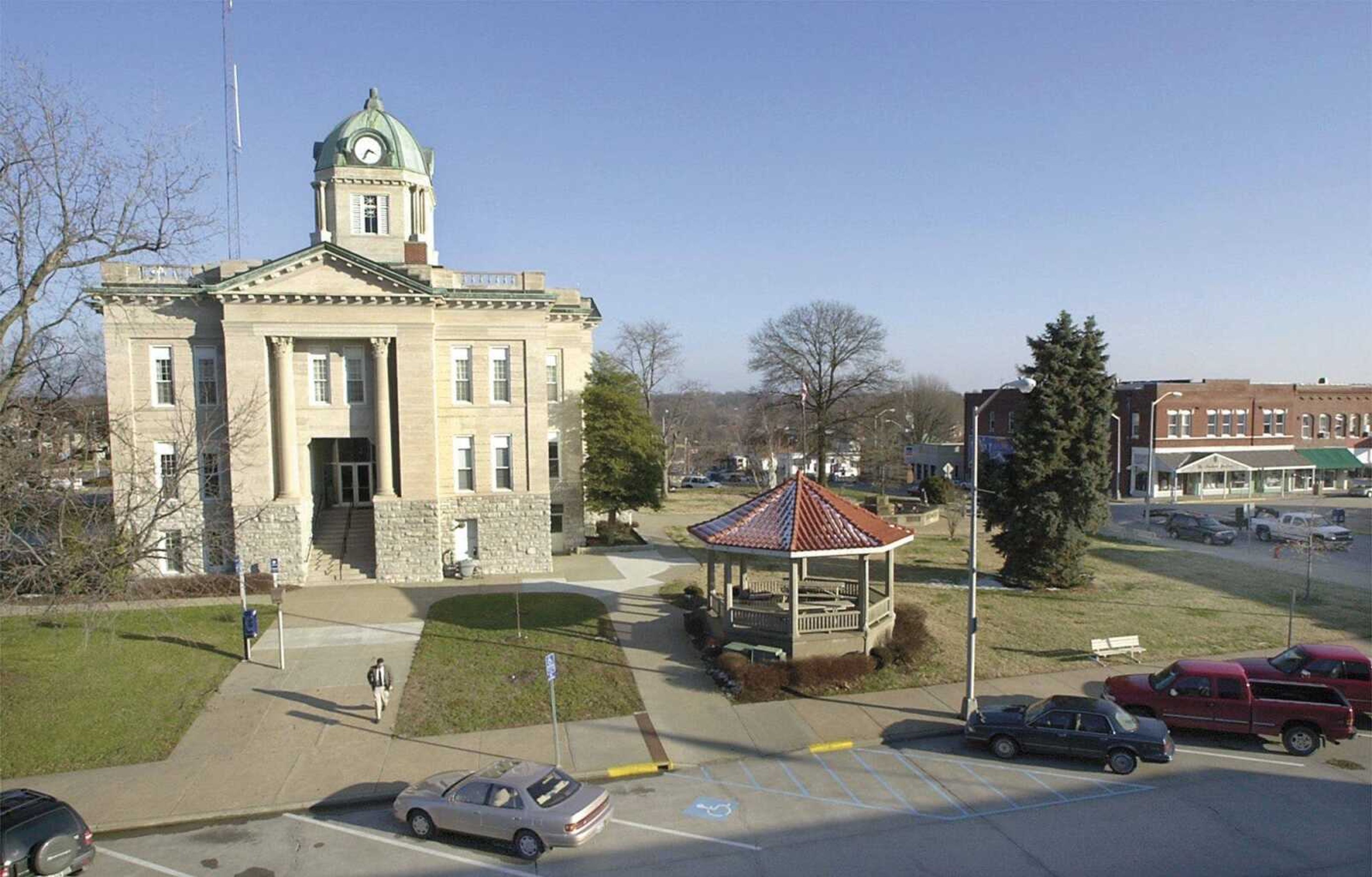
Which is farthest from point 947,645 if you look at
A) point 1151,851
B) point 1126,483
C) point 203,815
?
point 1126,483

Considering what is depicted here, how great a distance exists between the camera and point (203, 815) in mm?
14914

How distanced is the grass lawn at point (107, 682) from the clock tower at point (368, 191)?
55.5ft

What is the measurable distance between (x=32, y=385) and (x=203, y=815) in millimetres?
14337

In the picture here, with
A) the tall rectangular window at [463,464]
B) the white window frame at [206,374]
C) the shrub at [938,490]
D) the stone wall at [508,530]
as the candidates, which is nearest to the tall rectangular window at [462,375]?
the tall rectangular window at [463,464]

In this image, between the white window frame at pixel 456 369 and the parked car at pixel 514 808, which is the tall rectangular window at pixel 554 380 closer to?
the white window frame at pixel 456 369

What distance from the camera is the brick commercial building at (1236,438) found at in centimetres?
6194

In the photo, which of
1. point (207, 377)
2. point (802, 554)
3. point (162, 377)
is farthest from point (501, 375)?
point (802, 554)

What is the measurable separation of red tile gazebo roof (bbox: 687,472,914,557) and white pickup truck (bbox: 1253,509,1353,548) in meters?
30.9

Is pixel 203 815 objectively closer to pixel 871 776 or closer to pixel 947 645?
pixel 871 776

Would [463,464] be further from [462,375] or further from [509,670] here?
→ [509,670]

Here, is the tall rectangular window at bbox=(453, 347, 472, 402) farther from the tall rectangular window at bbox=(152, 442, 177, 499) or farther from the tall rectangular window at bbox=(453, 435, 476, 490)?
the tall rectangular window at bbox=(152, 442, 177, 499)

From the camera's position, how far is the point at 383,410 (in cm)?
3206

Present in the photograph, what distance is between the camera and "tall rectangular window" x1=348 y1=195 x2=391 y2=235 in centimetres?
3644

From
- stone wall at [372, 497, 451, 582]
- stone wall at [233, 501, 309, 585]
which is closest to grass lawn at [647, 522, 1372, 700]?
stone wall at [372, 497, 451, 582]
